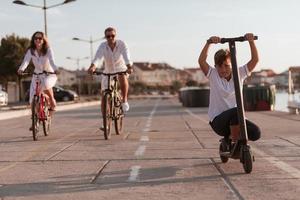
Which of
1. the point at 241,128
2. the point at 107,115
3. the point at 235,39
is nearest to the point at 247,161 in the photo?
the point at 241,128

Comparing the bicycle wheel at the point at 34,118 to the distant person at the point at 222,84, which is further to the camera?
the bicycle wheel at the point at 34,118

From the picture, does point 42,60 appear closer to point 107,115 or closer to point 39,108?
point 39,108

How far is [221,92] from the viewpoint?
730 centimetres

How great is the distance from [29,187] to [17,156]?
270cm

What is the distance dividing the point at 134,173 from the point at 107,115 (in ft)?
15.3

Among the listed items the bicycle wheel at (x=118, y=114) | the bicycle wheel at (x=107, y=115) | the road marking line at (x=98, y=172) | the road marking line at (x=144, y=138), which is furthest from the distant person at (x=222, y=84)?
the bicycle wheel at (x=118, y=114)

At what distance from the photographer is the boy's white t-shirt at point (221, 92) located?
7293 mm

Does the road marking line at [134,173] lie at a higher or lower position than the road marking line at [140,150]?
higher

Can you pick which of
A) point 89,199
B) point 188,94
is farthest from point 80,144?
point 188,94

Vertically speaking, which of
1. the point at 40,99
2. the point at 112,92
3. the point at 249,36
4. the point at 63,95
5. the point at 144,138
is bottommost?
the point at 63,95

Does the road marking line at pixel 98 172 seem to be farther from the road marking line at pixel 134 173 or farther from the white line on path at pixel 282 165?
the white line on path at pixel 282 165

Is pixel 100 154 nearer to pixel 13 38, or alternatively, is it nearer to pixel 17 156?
pixel 17 156

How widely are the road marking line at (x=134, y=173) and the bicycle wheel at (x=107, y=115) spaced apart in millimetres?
3844

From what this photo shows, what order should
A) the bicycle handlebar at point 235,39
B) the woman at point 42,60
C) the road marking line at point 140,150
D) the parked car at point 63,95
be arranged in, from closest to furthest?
the bicycle handlebar at point 235,39
the road marking line at point 140,150
the woman at point 42,60
the parked car at point 63,95
